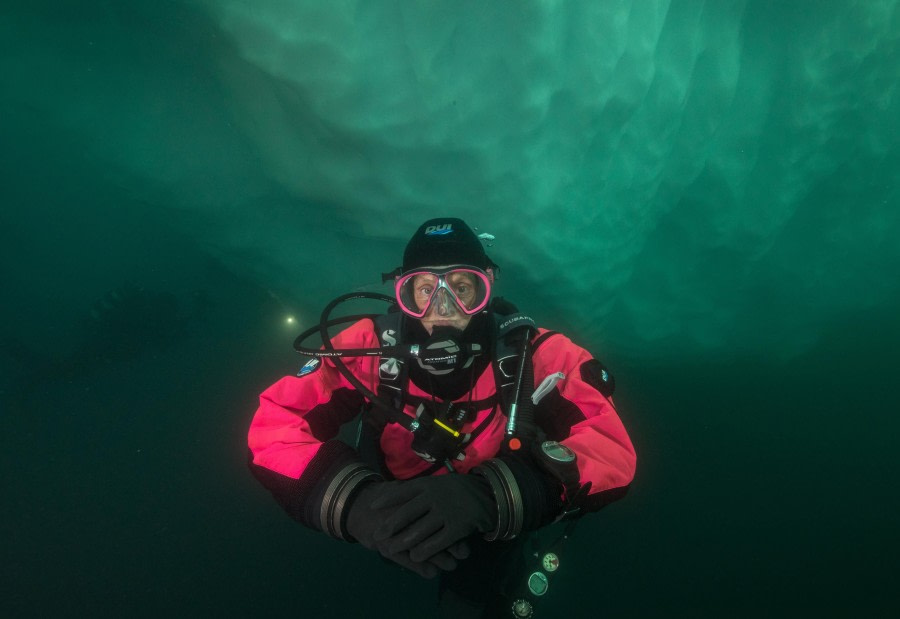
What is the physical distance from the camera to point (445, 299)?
2.65m

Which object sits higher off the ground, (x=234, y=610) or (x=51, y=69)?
(x=51, y=69)

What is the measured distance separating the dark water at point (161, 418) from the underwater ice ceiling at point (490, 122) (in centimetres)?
11

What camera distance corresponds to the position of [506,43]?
4.66 m

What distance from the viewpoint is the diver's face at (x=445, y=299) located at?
2654mm

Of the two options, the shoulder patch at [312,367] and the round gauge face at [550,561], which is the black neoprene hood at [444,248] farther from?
the round gauge face at [550,561]

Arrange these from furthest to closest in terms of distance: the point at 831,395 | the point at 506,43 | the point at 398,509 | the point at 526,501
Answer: the point at 831,395 → the point at 506,43 → the point at 526,501 → the point at 398,509

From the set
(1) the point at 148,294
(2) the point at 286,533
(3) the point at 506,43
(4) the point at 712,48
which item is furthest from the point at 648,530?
(1) the point at 148,294

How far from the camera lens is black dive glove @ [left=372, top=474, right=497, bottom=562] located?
163cm

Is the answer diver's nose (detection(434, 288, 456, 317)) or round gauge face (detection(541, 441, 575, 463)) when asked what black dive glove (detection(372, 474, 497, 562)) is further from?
diver's nose (detection(434, 288, 456, 317))

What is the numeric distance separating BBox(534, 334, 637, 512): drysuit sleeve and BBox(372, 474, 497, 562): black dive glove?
478mm

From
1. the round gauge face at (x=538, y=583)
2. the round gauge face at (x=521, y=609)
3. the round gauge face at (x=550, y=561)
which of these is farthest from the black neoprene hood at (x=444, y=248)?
the round gauge face at (x=521, y=609)

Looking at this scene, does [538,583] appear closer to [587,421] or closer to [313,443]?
[587,421]

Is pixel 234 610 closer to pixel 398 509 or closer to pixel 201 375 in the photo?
pixel 201 375

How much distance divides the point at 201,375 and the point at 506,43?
8288 millimetres
